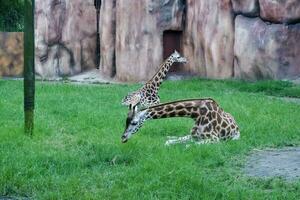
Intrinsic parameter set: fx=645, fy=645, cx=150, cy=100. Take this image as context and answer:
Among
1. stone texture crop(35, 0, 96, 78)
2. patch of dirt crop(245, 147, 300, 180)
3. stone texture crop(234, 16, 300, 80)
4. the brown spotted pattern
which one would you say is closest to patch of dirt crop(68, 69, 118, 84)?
stone texture crop(35, 0, 96, 78)

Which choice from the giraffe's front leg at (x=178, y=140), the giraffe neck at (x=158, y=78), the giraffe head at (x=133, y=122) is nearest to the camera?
the giraffe head at (x=133, y=122)

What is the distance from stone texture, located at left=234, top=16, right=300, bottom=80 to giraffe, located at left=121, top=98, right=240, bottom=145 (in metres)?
6.91

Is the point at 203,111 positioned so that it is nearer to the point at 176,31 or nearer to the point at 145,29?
the point at 145,29

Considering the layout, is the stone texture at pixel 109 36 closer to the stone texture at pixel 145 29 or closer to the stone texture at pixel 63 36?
the stone texture at pixel 145 29

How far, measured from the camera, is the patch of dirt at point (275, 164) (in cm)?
551

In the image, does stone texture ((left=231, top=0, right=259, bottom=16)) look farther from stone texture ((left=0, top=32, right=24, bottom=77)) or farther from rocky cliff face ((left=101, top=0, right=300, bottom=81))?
stone texture ((left=0, top=32, right=24, bottom=77))

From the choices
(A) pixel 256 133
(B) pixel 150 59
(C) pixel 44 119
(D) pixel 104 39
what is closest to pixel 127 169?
(A) pixel 256 133

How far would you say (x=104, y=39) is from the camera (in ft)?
55.6

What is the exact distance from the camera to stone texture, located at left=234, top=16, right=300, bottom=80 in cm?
1362

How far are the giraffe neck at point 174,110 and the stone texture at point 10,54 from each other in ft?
39.4

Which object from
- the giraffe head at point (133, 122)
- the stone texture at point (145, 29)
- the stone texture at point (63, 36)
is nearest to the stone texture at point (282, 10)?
the stone texture at point (145, 29)

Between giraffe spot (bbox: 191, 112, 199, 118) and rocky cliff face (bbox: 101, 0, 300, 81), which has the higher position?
rocky cliff face (bbox: 101, 0, 300, 81)

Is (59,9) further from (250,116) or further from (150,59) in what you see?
(250,116)

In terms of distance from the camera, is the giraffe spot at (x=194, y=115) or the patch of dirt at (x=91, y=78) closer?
the giraffe spot at (x=194, y=115)
